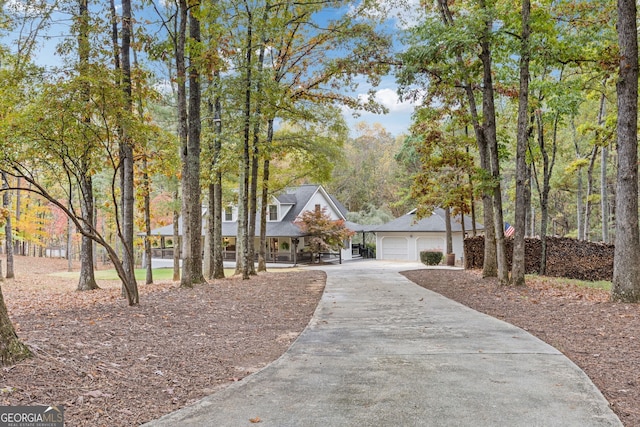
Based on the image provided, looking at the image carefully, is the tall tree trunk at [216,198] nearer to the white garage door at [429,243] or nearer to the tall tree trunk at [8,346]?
the tall tree trunk at [8,346]

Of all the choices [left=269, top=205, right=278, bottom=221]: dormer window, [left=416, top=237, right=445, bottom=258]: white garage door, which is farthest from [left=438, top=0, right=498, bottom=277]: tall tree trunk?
[left=269, top=205, right=278, bottom=221]: dormer window

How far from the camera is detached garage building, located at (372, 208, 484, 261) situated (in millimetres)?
33875

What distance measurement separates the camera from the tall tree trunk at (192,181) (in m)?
10.8

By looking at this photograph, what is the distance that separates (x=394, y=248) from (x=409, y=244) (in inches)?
55.6

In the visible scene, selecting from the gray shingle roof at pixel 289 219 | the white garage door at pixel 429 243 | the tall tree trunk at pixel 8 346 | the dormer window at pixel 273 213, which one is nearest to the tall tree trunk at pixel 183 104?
the tall tree trunk at pixel 8 346

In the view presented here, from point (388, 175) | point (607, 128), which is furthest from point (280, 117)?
point (388, 175)

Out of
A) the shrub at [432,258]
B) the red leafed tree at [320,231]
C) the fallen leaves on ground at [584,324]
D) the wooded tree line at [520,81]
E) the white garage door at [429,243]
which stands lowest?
the shrub at [432,258]

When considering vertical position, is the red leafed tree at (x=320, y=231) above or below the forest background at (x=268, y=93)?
below

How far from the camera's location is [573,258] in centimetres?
1670

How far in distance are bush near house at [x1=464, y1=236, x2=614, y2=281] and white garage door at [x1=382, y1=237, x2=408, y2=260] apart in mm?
17313

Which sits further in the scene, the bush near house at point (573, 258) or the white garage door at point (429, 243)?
the white garage door at point (429, 243)

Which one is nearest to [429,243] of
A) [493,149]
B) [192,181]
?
[493,149]

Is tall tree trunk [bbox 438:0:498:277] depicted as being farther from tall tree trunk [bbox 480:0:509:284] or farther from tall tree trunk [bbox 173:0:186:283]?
tall tree trunk [bbox 173:0:186:283]

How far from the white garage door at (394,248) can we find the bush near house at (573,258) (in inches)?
682
